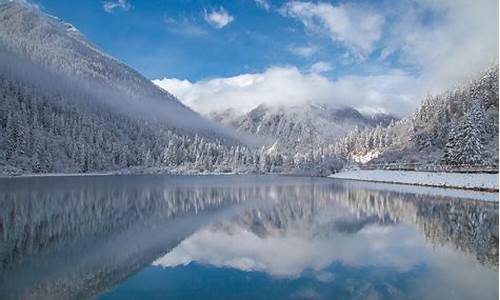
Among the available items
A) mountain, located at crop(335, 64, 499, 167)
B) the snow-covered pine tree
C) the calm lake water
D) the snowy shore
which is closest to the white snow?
mountain, located at crop(335, 64, 499, 167)

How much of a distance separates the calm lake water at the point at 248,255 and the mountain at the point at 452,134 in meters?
44.3

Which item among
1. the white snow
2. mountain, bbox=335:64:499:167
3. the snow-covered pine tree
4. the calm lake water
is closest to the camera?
the calm lake water

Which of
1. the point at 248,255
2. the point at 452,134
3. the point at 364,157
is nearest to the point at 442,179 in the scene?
the point at 452,134

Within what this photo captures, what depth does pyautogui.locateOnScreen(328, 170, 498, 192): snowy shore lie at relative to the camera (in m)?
49.2

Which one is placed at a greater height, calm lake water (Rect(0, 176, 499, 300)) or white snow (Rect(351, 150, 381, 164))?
white snow (Rect(351, 150, 381, 164))

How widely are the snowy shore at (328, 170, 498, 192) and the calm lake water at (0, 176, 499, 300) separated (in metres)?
21.0

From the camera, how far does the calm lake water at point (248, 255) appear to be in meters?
12.6

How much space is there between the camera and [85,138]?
181250mm

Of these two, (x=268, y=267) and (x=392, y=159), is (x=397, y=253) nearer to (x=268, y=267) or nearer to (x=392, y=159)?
(x=268, y=267)

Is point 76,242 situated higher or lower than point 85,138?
lower

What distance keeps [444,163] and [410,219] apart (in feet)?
172

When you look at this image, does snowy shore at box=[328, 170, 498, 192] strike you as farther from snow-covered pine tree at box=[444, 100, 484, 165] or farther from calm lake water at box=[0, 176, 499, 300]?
calm lake water at box=[0, 176, 499, 300]

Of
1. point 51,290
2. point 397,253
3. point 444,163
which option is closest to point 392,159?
point 444,163

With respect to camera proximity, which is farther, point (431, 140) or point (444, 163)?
point (431, 140)
